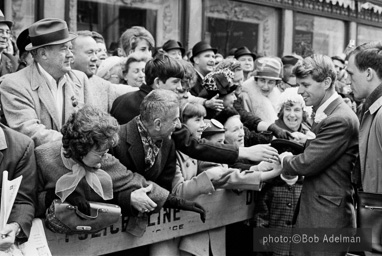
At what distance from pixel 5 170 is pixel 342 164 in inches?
97.3

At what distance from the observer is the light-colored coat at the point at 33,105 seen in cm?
401

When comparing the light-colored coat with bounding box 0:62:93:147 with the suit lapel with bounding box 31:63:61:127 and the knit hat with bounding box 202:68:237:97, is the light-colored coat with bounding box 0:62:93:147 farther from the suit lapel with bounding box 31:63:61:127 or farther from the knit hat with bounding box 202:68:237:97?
the knit hat with bounding box 202:68:237:97

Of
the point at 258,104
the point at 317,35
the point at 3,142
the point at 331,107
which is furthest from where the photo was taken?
the point at 317,35

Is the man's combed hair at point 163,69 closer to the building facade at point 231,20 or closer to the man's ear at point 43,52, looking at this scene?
the man's ear at point 43,52

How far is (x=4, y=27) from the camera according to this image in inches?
225

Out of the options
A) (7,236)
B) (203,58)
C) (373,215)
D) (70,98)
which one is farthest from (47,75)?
(203,58)

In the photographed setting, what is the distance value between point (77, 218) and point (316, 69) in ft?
7.23

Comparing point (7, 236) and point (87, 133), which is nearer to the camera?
point (7, 236)

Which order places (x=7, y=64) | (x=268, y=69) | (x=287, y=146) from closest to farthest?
(x=287, y=146)
(x=7, y=64)
(x=268, y=69)

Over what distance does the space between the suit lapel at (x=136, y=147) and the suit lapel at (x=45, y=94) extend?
512mm

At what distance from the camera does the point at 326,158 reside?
4.58 meters

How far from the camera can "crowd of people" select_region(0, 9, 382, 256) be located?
359cm

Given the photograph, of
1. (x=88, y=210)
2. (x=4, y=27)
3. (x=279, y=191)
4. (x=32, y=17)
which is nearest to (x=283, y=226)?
(x=279, y=191)

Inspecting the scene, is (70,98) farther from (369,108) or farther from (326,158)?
(369,108)
